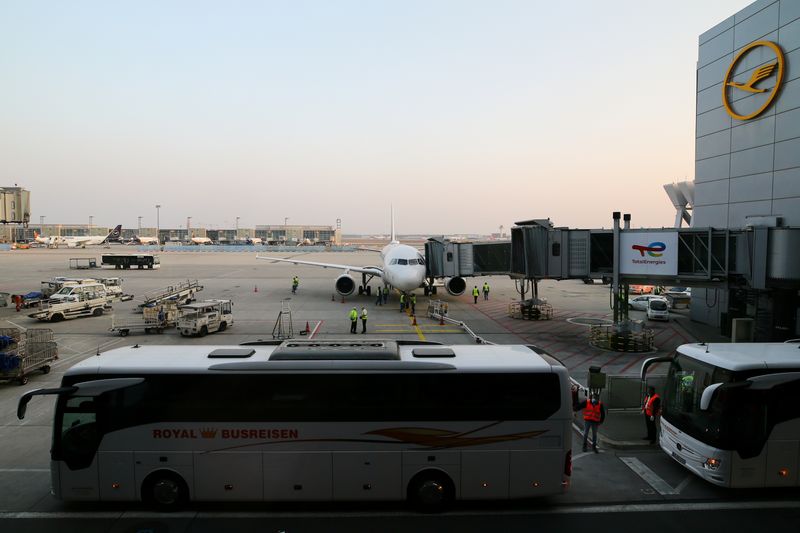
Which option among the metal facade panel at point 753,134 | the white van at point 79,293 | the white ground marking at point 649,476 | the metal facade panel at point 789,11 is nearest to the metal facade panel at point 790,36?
the metal facade panel at point 789,11

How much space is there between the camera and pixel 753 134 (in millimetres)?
27391

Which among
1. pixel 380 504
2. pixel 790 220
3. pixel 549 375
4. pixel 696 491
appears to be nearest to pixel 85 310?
pixel 380 504

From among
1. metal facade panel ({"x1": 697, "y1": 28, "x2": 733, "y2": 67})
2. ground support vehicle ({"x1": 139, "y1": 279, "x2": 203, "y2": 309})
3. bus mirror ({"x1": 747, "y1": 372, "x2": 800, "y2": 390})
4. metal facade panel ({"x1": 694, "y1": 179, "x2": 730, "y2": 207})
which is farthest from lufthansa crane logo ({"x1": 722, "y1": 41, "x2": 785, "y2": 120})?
ground support vehicle ({"x1": 139, "y1": 279, "x2": 203, "y2": 309})

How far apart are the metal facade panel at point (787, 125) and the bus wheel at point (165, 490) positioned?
30.9m

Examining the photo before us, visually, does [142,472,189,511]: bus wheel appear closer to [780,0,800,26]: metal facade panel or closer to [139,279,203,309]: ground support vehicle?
[139,279,203,309]: ground support vehicle

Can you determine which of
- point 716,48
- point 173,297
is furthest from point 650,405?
point 173,297

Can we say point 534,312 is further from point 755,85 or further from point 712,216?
point 755,85

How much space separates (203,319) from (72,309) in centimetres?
1295

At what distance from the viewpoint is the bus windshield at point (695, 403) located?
34.8ft

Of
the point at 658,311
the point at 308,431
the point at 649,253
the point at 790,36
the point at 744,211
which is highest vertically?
the point at 790,36

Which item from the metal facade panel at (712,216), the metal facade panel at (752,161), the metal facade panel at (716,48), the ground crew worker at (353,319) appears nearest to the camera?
the metal facade panel at (752,161)

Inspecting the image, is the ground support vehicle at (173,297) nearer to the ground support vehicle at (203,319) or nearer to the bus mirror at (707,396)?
the ground support vehicle at (203,319)

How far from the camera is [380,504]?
10.8 meters

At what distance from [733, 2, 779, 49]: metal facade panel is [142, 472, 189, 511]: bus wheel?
3417cm
